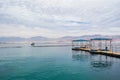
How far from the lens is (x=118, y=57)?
34.7 m

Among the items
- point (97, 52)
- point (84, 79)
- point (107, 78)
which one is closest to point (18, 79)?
point (84, 79)

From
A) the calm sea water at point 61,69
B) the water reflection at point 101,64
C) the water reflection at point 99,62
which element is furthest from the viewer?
the water reflection at point 99,62

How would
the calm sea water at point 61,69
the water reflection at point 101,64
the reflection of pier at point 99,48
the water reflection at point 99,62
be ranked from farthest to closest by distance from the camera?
the reflection of pier at point 99,48 < the water reflection at point 99,62 < the water reflection at point 101,64 < the calm sea water at point 61,69

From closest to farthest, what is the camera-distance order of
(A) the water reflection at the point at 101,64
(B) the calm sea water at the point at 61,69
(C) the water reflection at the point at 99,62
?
(B) the calm sea water at the point at 61,69, (A) the water reflection at the point at 101,64, (C) the water reflection at the point at 99,62

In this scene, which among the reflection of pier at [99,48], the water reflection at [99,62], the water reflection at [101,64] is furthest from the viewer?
the reflection of pier at [99,48]

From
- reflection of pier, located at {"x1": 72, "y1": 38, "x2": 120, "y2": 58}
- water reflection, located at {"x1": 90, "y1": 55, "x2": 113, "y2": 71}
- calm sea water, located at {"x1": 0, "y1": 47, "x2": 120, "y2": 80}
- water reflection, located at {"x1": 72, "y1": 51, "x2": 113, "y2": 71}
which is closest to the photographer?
calm sea water, located at {"x1": 0, "y1": 47, "x2": 120, "y2": 80}

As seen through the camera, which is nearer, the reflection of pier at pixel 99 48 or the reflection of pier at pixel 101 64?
the reflection of pier at pixel 101 64

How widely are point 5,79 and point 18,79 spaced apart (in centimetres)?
157

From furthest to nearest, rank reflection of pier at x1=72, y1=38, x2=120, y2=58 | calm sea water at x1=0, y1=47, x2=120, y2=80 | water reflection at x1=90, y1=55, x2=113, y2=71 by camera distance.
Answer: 1. reflection of pier at x1=72, y1=38, x2=120, y2=58
2. water reflection at x1=90, y1=55, x2=113, y2=71
3. calm sea water at x1=0, y1=47, x2=120, y2=80

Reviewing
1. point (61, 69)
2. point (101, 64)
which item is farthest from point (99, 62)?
point (61, 69)

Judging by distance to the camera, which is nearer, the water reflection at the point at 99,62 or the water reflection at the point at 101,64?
the water reflection at the point at 101,64

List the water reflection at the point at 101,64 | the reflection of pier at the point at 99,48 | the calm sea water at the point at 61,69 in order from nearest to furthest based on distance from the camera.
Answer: the calm sea water at the point at 61,69 < the water reflection at the point at 101,64 < the reflection of pier at the point at 99,48

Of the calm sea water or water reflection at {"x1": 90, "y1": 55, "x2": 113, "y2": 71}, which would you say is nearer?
the calm sea water

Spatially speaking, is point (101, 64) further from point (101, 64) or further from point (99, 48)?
point (99, 48)
